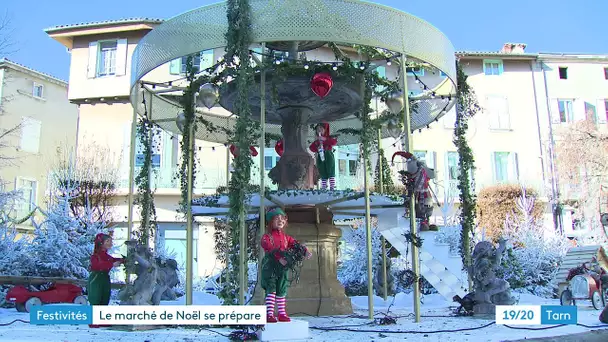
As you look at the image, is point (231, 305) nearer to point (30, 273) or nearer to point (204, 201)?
point (204, 201)

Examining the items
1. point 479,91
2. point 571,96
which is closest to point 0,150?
point 479,91

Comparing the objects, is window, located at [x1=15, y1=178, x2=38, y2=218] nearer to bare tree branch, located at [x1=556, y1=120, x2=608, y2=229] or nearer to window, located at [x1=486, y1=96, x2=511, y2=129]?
window, located at [x1=486, y1=96, x2=511, y2=129]

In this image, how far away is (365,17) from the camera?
27.2 ft

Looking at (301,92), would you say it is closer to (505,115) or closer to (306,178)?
(306,178)

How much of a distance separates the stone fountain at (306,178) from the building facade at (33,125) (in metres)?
19.9

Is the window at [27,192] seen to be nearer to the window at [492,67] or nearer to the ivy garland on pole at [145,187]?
the ivy garland on pole at [145,187]

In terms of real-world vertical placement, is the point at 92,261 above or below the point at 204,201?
below

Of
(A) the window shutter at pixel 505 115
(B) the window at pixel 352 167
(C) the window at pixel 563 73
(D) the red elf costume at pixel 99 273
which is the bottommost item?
(D) the red elf costume at pixel 99 273

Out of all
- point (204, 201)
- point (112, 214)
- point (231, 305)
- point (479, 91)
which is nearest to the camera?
point (231, 305)

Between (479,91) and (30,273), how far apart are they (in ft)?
78.3

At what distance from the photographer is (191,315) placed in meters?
6.83

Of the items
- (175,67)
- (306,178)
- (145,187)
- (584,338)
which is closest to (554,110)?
(175,67)

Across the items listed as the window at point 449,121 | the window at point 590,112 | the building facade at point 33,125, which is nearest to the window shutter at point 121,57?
the building facade at point 33,125

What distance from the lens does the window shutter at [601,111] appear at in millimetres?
31906
